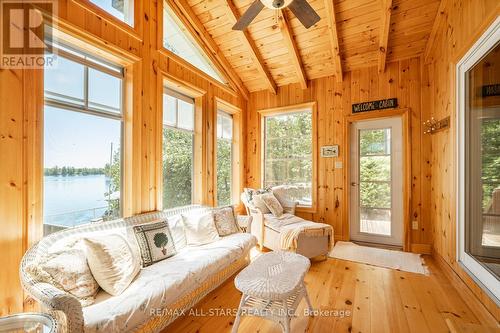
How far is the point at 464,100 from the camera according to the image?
229 cm

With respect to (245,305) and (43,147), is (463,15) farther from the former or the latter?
(43,147)

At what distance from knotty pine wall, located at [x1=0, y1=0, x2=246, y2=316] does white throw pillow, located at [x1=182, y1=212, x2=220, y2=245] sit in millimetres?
439

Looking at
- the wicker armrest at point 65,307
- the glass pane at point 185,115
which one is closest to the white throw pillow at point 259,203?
the glass pane at point 185,115

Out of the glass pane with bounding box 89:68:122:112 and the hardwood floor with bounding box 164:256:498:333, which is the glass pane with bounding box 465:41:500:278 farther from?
the glass pane with bounding box 89:68:122:112

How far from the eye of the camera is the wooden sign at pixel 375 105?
140 inches

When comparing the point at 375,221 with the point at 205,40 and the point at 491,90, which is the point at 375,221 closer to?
the point at 491,90

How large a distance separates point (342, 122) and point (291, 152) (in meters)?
1.04

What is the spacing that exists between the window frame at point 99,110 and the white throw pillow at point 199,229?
2.14ft

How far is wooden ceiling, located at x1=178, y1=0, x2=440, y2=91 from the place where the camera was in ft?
9.45

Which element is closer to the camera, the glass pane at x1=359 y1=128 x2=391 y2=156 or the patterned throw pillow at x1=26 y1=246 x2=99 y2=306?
the patterned throw pillow at x1=26 y1=246 x2=99 y2=306

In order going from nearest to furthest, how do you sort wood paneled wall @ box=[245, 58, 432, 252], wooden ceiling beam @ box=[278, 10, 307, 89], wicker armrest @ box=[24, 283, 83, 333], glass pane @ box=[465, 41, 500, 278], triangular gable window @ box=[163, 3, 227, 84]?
1. wicker armrest @ box=[24, 283, 83, 333]
2. glass pane @ box=[465, 41, 500, 278]
3. triangular gable window @ box=[163, 3, 227, 84]
4. wooden ceiling beam @ box=[278, 10, 307, 89]
5. wood paneled wall @ box=[245, 58, 432, 252]

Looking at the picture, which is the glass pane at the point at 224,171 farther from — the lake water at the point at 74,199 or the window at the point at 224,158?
the lake water at the point at 74,199

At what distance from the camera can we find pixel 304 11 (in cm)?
201

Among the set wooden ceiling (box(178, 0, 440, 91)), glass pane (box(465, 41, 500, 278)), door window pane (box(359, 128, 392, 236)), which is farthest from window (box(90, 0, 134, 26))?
door window pane (box(359, 128, 392, 236))
